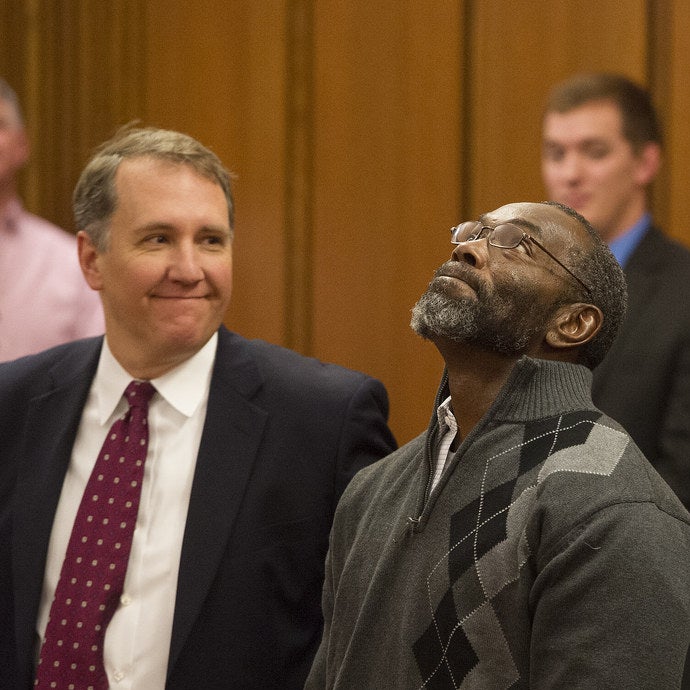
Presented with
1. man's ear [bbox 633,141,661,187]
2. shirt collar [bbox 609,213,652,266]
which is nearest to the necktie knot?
shirt collar [bbox 609,213,652,266]

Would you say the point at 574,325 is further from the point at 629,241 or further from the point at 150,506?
the point at 629,241

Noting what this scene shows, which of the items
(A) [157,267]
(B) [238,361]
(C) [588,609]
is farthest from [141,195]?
(C) [588,609]

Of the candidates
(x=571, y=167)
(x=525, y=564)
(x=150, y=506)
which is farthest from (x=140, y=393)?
(x=571, y=167)

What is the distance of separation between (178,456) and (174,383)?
0.44 feet

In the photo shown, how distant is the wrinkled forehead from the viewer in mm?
1610

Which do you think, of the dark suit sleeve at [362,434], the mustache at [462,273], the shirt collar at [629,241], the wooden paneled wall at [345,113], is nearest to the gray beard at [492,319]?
the mustache at [462,273]

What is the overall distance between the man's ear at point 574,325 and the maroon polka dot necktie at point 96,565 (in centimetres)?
83

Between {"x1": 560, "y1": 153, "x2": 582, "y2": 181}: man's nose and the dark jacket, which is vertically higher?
{"x1": 560, "y1": 153, "x2": 582, "y2": 181}: man's nose

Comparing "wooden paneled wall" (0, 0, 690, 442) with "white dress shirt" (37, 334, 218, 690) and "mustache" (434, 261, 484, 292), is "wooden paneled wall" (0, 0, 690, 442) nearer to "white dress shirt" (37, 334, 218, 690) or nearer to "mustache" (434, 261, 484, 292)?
"white dress shirt" (37, 334, 218, 690)

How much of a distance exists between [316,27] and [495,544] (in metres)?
2.47

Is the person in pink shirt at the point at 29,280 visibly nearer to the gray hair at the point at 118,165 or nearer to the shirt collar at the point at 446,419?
the gray hair at the point at 118,165

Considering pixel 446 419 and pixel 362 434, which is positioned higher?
pixel 446 419

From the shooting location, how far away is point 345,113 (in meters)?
3.54

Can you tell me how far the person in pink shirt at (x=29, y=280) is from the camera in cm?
345
